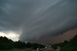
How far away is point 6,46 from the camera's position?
111 metres

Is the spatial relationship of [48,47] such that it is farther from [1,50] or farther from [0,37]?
[0,37]

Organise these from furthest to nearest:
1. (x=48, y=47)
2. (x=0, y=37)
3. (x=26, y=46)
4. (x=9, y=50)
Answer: (x=26, y=46)
(x=0, y=37)
(x=9, y=50)
(x=48, y=47)

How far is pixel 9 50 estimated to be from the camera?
107562mm

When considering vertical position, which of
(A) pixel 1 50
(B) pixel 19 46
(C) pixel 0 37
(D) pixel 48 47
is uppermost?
(C) pixel 0 37

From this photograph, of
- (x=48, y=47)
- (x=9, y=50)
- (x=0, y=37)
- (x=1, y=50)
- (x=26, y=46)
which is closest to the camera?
(x=48, y=47)

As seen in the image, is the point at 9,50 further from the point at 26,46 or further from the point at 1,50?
the point at 26,46

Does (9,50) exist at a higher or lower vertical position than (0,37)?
lower

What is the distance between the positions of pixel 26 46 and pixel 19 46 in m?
19.3

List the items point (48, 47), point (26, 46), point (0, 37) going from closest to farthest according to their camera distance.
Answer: point (48, 47), point (0, 37), point (26, 46)

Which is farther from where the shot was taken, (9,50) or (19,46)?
(19,46)

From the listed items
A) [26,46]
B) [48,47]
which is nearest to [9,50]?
[26,46]

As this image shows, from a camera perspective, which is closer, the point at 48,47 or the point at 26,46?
the point at 48,47

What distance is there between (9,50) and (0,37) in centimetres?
3328

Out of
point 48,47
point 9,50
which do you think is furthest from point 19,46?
point 48,47
